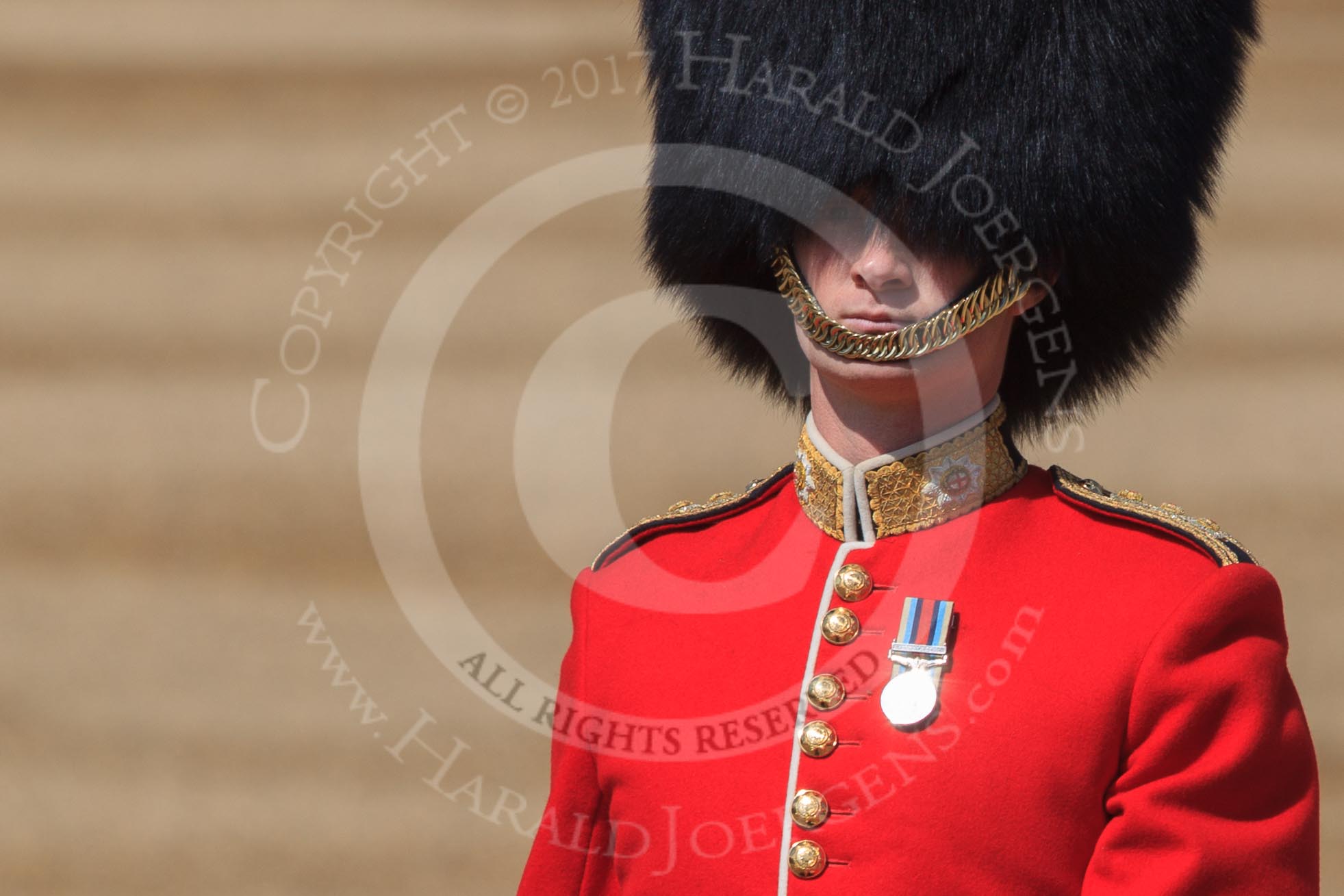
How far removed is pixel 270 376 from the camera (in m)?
2.50

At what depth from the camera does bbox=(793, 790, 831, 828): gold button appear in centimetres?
135

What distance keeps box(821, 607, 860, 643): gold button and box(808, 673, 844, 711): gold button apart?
0.04 meters

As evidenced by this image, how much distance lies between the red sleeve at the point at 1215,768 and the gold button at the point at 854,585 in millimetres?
256

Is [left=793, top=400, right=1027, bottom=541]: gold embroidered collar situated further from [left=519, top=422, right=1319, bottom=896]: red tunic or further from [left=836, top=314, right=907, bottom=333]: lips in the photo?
[left=836, top=314, right=907, bottom=333]: lips

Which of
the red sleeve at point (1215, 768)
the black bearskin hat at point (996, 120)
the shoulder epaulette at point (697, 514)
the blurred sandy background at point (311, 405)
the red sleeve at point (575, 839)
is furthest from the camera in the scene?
the blurred sandy background at point (311, 405)

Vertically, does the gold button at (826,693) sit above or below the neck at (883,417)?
below

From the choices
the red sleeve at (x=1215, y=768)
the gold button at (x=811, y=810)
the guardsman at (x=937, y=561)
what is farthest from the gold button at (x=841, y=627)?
the red sleeve at (x=1215, y=768)

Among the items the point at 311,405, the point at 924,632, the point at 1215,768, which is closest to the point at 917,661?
the point at 924,632

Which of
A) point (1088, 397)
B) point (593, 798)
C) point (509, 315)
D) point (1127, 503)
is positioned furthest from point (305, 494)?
point (1127, 503)

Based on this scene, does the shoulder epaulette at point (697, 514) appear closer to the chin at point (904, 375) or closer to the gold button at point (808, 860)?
the chin at point (904, 375)

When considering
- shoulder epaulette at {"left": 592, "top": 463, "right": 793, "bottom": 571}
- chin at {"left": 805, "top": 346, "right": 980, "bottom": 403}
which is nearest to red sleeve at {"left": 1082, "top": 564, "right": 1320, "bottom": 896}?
chin at {"left": 805, "top": 346, "right": 980, "bottom": 403}

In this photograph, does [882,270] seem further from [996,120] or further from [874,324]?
[996,120]

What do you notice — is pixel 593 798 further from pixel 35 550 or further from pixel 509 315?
pixel 35 550

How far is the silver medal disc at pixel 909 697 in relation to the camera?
134cm
